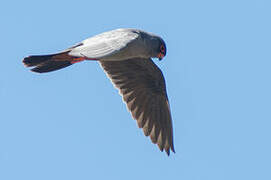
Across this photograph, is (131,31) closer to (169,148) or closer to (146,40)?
(146,40)

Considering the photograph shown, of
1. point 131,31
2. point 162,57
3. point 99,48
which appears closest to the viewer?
point 99,48

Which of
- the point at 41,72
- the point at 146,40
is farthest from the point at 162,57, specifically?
the point at 41,72

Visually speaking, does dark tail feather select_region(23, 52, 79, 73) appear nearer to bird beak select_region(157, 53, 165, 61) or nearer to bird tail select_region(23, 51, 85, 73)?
bird tail select_region(23, 51, 85, 73)

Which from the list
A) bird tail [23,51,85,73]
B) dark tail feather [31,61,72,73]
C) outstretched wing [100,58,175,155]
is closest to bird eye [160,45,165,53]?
outstretched wing [100,58,175,155]

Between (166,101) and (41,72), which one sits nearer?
(41,72)

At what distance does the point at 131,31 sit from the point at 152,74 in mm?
2415

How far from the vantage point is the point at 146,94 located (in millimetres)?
15602

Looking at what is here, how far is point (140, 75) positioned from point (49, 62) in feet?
9.37

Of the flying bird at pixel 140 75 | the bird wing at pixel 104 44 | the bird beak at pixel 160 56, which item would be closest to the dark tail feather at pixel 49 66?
the flying bird at pixel 140 75

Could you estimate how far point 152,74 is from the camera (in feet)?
51.4

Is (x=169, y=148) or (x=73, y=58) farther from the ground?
(x=73, y=58)

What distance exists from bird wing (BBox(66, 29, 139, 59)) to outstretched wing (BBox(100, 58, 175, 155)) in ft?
6.96

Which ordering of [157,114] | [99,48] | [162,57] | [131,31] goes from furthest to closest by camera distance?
[157,114] < [162,57] < [131,31] < [99,48]

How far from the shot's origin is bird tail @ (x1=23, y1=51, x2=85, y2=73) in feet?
43.6
